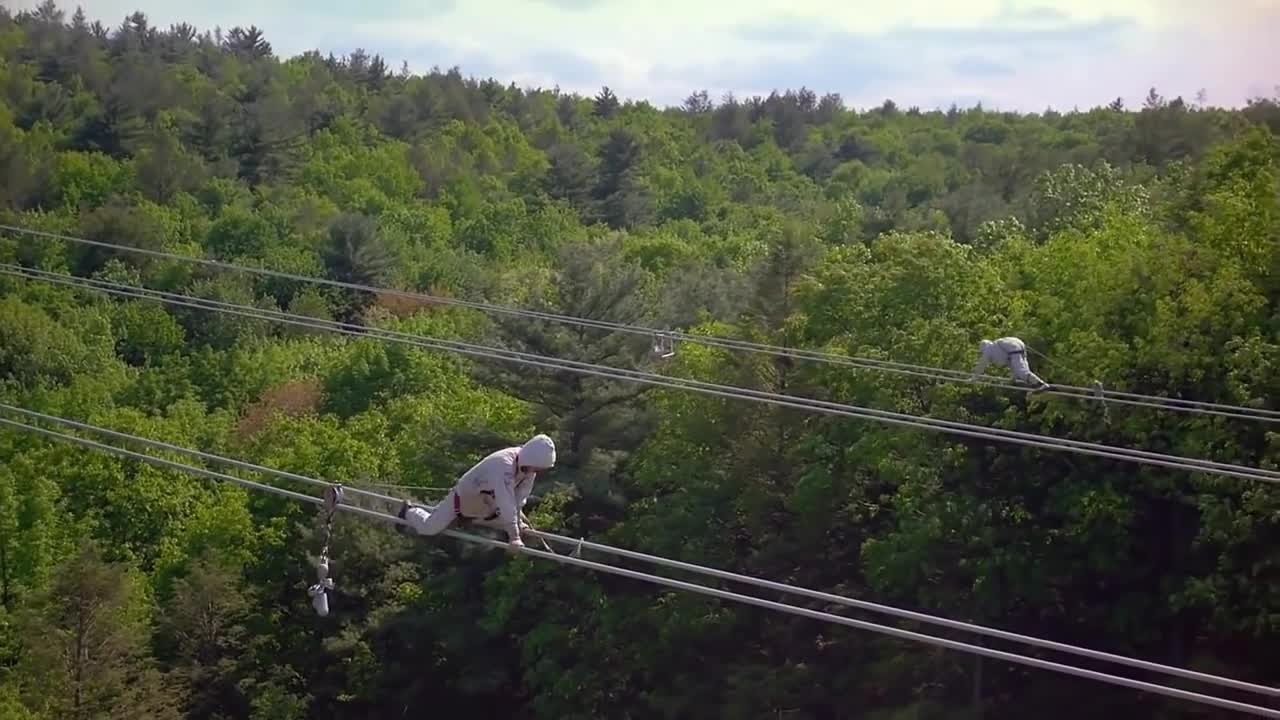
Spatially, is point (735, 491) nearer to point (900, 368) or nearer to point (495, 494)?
point (900, 368)

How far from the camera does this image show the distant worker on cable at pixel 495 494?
876 cm

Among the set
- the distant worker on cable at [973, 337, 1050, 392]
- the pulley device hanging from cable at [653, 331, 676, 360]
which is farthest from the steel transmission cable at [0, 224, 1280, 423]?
the distant worker on cable at [973, 337, 1050, 392]

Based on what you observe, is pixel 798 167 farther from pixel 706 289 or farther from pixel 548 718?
pixel 548 718

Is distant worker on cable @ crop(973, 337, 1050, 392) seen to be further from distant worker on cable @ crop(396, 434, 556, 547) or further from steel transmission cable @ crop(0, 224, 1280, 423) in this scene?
distant worker on cable @ crop(396, 434, 556, 547)

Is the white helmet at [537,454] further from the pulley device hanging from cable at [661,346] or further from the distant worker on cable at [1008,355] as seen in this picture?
the distant worker on cable at [1008,355]

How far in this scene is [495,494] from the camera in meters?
8.77

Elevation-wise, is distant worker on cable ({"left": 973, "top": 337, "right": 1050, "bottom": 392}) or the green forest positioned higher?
A: distant worker on cable ({"left": 973, "top": 337, "right": 1050, "bottom": 392})

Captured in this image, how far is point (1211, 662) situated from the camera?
66.2 feet

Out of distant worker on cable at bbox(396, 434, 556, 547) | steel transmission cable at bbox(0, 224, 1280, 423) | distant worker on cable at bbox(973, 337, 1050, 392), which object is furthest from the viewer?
distant worker on cable at bbox(973, 337, 1050, 392)

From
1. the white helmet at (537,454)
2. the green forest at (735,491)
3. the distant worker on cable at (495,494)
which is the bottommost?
the green forest at (735,491)

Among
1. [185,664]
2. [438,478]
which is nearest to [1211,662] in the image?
[438,478]

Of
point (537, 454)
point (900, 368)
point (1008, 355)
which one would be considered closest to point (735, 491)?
point (900, 368)

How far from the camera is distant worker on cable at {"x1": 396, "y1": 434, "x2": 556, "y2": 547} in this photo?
8758mm

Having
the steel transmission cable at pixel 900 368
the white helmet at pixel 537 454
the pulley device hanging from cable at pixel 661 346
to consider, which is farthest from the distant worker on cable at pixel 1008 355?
the white helmet at pixel 537 454
